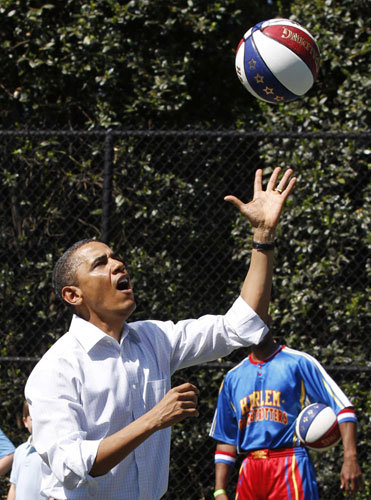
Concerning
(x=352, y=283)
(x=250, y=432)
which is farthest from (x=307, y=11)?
(x=250, y=432)

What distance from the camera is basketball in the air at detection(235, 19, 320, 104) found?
405 centimetres

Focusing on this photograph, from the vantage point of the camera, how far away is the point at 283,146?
605 centimetres

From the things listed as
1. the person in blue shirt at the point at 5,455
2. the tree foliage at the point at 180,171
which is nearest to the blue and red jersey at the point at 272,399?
the tree foliage at the point at 180,171

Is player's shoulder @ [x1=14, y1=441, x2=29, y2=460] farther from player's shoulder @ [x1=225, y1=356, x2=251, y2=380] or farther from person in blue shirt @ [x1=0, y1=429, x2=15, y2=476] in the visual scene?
player's shoulder @ [x1=225, y1=356, x2=251, y2=380]

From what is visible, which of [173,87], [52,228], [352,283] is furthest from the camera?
[173,87]

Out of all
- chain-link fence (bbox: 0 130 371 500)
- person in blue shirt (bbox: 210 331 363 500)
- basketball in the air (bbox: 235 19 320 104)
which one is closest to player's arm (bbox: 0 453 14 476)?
chain-link fence (bbox: 0 130 371 500)

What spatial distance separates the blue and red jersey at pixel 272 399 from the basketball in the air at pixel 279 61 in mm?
1640

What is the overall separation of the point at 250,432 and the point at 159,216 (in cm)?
180

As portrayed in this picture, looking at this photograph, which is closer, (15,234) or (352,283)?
(352,283)

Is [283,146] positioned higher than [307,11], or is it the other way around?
[307,11]

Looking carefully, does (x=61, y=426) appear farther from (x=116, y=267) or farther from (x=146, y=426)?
(x=116, y=267)

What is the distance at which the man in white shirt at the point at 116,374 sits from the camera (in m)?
2.61

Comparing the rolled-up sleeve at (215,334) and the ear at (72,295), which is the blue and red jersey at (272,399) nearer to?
the rolled-up sleeve at (215,334)

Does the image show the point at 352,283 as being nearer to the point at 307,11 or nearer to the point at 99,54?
the point at 307,11
